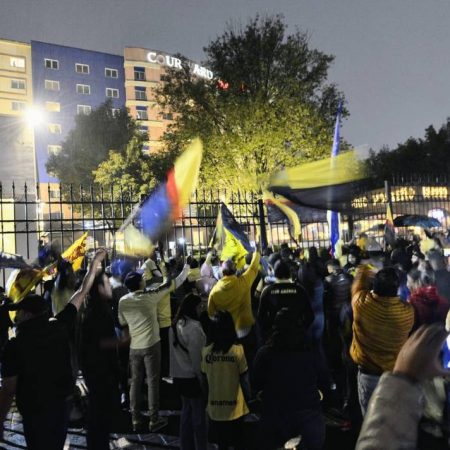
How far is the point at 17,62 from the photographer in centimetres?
5700

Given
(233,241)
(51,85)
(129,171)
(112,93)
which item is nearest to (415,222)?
(233,241)

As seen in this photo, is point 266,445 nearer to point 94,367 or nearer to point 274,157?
point 94,367

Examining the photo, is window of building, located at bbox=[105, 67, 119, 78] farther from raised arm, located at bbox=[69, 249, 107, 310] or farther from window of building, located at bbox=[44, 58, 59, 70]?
raised arm, located at bbox=[69, 249, 107, 310]

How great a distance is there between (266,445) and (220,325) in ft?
3.53

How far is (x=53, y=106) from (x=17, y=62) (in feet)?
21.0

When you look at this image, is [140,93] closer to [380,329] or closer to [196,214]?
[196,214]

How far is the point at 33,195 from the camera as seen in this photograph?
1439cm

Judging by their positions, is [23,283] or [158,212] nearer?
[23,283]

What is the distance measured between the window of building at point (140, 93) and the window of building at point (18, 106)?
604 inches

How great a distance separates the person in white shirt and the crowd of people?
0.5 inches

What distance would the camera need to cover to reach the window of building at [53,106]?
198 feet

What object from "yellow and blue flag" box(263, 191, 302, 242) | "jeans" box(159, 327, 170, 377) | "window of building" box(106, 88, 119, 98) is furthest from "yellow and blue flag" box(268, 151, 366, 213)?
"window of building" box(106, 88, 119, 98)

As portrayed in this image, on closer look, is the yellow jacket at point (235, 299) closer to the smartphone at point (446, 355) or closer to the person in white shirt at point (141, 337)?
the person in white shirt at point (141, 337)

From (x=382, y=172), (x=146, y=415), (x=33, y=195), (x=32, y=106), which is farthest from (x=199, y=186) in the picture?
(x=32, y=106)
